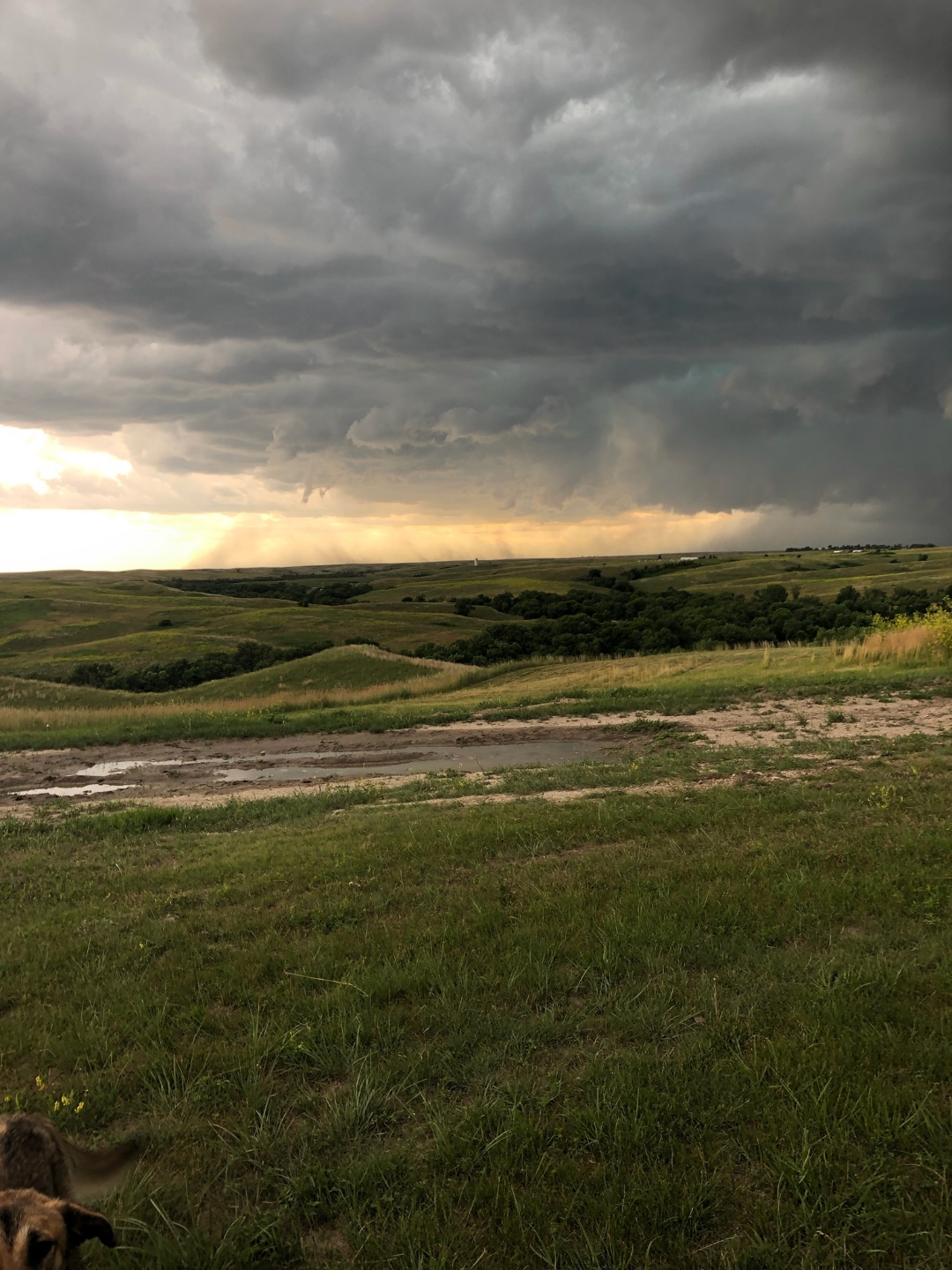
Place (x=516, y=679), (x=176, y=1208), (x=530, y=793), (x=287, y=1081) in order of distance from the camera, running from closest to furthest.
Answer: (x=176, y=1208)
(x=287, y=1081)
(x=530, y=793)
(x=516, y=679)

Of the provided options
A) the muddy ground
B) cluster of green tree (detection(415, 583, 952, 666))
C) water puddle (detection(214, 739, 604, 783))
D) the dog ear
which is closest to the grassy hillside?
cluster of green tree (detection(415, 583, 952, 666))

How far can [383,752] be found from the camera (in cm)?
2153

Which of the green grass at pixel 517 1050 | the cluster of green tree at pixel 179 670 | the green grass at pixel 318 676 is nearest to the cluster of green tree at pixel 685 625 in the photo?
the cluster of green tree at pixel 179 670

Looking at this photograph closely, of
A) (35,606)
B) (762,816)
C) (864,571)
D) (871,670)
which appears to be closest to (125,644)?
(35,606)

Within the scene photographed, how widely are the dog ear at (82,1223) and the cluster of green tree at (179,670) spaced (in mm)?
66051

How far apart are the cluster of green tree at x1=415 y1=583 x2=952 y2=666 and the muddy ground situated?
115ft

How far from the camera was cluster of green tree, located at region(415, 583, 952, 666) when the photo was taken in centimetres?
7081

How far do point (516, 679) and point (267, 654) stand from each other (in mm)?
45284

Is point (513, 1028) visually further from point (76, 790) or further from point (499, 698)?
point (499, 698)

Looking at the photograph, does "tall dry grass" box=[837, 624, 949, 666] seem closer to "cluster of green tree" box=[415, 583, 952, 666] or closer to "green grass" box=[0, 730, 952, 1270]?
"green grass" box=[0, 730, 952, 1270]

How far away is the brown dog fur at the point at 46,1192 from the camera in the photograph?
2455 millimetres

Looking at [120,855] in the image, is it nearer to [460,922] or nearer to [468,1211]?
[460,922]

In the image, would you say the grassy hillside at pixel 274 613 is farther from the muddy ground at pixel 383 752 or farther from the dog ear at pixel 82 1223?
the dog ear at pixel 82 1223

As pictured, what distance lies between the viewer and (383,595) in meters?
156
